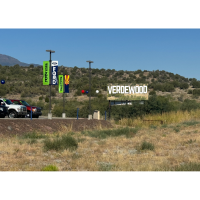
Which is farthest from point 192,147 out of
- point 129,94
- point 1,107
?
point 129,94

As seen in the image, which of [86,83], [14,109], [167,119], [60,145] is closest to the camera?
[60,145]

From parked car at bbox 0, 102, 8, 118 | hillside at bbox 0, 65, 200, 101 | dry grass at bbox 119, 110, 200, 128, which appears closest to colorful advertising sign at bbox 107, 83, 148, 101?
dry grass at bbox 119, 110, 200, 128

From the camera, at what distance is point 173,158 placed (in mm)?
12578

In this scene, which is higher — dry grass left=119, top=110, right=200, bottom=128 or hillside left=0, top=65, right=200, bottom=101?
hillside left=0, top=65, right=200, bottom=101

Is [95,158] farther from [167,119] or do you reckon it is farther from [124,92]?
[124,92]

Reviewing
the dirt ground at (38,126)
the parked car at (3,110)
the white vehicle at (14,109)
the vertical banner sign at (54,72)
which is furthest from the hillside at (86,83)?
the parked car at (3,110)

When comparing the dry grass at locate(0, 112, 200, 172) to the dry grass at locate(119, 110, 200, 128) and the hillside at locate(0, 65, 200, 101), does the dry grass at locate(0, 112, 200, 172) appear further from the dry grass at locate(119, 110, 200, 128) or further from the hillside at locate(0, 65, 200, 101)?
the hillside at locate(0, 65, 200, 101)

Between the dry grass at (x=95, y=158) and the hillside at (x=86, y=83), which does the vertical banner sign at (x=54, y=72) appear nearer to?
the dry grass at (x=95, y=158)

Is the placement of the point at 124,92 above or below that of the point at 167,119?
above

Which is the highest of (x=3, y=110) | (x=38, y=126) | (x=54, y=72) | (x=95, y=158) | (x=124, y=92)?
(x=54, y=72)

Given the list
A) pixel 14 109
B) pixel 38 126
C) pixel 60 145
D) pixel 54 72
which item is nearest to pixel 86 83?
pixel 54 72

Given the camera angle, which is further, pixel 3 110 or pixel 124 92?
pixel 124 92

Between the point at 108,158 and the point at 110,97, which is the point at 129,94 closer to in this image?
the point at 110,97
